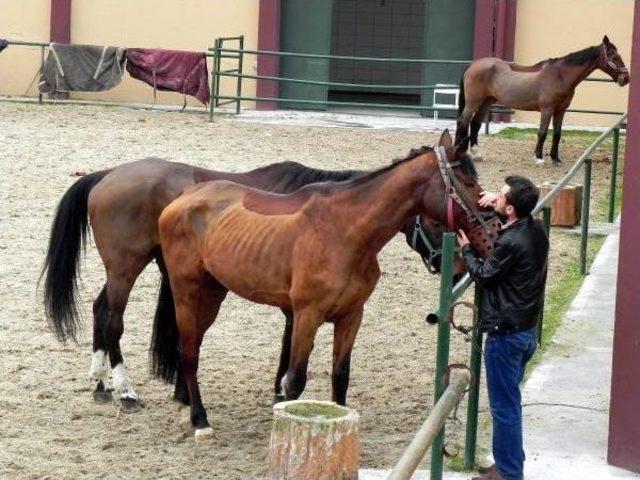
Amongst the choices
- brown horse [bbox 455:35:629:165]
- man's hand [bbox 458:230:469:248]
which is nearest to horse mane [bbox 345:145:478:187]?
man's hand [bbox 458:230:469:248]

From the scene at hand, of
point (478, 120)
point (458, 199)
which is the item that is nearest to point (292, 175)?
point (458, 199)

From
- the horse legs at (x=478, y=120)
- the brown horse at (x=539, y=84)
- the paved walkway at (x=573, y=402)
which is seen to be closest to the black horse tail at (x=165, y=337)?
the paved walkway at (x=573, y=402)

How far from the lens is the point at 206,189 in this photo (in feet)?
23.8

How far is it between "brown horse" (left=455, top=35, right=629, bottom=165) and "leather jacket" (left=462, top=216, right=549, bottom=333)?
1142 centimetres

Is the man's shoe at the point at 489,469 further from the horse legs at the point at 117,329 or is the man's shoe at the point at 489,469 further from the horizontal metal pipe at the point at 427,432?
the horse legs at the point at 117,329

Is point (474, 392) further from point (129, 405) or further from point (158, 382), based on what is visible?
point (158, 382)

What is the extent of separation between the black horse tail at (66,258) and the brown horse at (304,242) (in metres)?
1.03

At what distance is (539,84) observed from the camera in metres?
17.7

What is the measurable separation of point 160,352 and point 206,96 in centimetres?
1401

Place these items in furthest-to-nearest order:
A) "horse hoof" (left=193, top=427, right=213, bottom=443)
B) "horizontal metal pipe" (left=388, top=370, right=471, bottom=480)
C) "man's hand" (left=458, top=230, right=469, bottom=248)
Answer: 1. "horse hoof" (left=193, top=427, right=213, bottom=443)
2. "man's hand" (left=458, top=230, right=469, bottom=248)
3. "horizontal metal pipe" (left=388, top=370, right=471, bottom=480)

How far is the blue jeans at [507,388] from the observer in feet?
19.6

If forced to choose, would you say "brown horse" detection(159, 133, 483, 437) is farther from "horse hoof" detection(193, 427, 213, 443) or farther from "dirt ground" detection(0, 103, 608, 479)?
"dirt ground" detection(0, 103, 608, 479)

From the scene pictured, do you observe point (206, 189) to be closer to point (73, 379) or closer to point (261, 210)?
point (261, 210)

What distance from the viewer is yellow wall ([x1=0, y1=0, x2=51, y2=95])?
23.1 metres
